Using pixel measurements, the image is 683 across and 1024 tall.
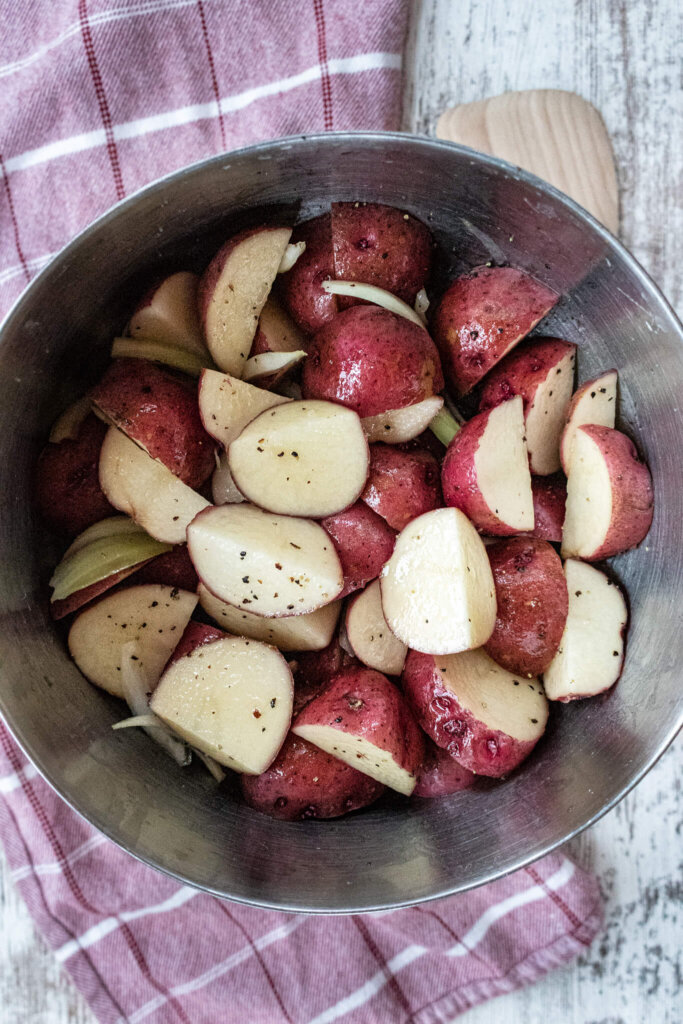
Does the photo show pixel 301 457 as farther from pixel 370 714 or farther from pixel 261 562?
pixel 370 714

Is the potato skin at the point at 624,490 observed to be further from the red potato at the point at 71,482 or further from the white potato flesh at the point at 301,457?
the red potato at the point at 71,482

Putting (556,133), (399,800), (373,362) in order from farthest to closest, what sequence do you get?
(556,133) → (399,800) → (373,362)

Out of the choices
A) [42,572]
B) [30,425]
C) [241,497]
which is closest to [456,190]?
[241,497]

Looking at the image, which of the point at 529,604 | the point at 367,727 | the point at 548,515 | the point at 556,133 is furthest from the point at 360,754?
the point at 556,133

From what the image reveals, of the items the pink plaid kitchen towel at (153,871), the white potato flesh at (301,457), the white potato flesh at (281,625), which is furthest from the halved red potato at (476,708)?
the pink plaid kitchen towel at (153,871)

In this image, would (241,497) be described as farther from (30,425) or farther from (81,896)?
(81,896)

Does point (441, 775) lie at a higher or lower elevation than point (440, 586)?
lower

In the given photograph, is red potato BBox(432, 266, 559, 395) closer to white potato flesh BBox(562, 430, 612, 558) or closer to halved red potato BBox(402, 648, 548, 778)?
white potato flesh BBox(562, 430, 612, 558)
